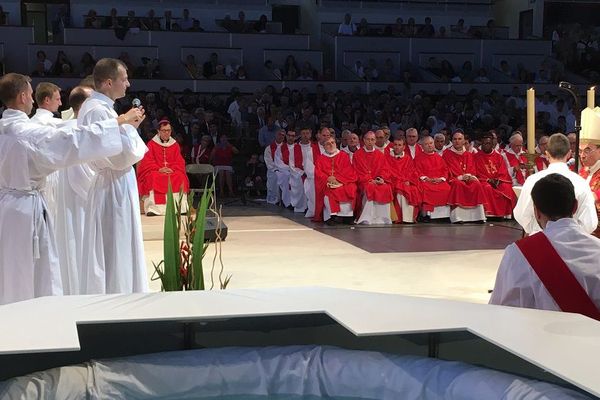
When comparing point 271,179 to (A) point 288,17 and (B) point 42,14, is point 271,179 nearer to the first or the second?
(A) point 288,17

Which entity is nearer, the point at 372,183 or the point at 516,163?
the point at 372,183

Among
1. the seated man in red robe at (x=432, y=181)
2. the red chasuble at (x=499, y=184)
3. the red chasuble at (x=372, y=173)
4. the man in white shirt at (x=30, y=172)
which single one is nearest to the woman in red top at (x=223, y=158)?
the red chasuble at (x=372, y=173)

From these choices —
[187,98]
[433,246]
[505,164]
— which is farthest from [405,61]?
[433,246]

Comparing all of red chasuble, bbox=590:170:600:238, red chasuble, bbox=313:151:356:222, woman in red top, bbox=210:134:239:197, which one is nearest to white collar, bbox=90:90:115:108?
red chasuble, bbox=590:170:600:238

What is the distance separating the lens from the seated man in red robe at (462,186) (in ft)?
35.0

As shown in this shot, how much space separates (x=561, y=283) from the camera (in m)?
3.05

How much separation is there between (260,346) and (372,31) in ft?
59.1

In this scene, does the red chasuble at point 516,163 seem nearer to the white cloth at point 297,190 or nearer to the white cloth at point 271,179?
the white cloth at point 297,190

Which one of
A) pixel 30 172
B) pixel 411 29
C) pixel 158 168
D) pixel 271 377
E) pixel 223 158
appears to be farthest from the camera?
pixel 411 29

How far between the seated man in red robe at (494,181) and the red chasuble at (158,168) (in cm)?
398

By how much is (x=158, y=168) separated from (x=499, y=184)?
4.57 metres

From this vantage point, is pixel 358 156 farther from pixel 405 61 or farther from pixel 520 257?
pixel 405 61

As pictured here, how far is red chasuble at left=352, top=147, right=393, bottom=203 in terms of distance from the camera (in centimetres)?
1027

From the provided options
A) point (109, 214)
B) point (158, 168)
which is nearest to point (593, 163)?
point (109, 214)
